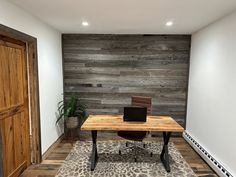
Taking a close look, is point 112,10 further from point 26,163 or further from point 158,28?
point 26,163

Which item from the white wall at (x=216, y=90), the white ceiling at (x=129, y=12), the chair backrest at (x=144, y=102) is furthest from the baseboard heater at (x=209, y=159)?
the white ceiling at (x=129, y=12)

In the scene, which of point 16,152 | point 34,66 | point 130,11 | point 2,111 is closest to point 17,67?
point 34,66

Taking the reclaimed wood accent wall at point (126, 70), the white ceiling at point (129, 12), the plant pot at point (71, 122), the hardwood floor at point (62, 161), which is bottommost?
the hardwood floor at point (62, 161)

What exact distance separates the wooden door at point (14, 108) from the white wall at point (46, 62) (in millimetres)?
274

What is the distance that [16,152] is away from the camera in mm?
2541

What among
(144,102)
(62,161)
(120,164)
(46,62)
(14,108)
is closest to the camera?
(14,108)

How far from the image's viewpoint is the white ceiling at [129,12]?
2.18 m

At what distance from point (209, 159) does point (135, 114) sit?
150 cm

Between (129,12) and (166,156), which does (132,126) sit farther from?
(129,12)

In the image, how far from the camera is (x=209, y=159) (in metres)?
2.98

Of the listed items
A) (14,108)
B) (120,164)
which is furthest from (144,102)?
(14,108)

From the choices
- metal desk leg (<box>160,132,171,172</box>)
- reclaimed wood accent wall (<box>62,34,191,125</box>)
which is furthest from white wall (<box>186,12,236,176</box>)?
metal desk leg (<box>160,132,171,172</box>)

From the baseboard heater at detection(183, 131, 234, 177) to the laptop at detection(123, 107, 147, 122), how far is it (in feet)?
4.29

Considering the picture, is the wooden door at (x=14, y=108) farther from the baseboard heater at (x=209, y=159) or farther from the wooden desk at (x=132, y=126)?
the baseboard heater at (x=209, y=159)
